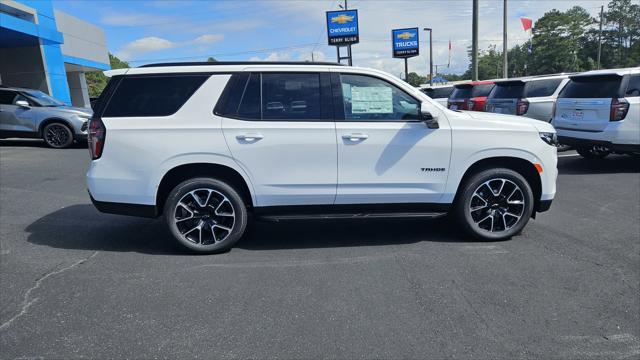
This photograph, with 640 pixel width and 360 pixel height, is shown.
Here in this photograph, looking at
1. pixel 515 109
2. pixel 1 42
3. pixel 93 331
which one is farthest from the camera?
pixel 1 42

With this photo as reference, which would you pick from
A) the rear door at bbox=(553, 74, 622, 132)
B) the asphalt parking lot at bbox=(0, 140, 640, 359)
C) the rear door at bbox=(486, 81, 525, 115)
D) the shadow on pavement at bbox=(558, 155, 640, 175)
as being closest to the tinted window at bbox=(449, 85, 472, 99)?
the rear door at bbox=(486, 81, 525, 115)

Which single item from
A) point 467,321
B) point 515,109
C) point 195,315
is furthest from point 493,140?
point 515,109

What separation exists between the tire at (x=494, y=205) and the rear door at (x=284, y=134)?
4.75 feet

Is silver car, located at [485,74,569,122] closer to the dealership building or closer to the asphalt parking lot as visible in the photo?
the asphalt parking lot

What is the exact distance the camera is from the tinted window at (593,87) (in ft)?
26.5

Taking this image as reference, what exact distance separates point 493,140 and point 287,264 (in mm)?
2448

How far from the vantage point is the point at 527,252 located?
461cm

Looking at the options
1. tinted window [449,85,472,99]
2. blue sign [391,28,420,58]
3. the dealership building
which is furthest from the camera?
blue sign [391,28,420,58]

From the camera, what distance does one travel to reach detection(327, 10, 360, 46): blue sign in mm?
34750

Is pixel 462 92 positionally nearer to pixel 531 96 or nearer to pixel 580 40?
pixel 531 96

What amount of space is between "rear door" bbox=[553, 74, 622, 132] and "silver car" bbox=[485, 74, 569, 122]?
1.51 meters

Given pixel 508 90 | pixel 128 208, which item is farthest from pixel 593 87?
pixel 128 208

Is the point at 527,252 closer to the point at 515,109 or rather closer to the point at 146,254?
the point at 146,254

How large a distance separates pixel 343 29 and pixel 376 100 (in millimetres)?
32142
